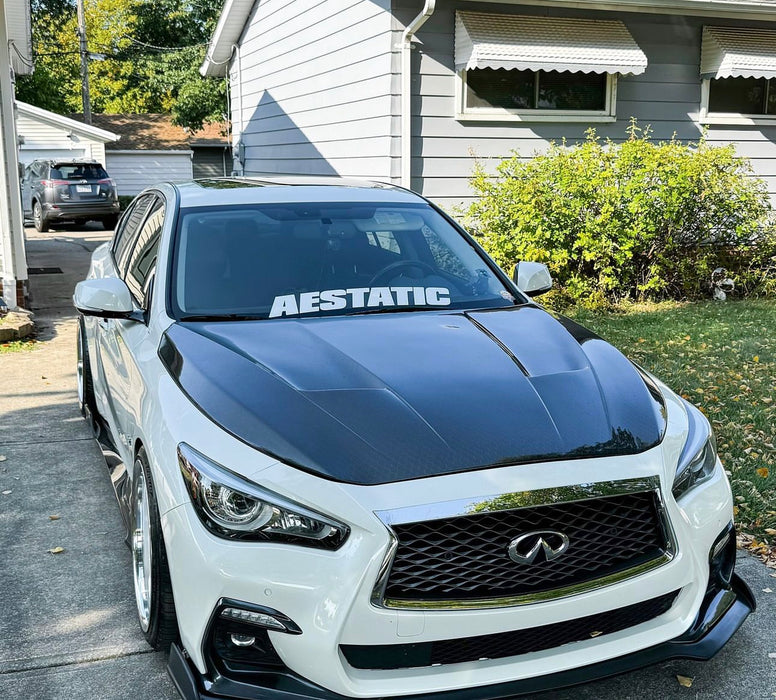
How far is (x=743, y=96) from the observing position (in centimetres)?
1155

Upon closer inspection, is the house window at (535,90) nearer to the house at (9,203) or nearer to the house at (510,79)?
the house at (510,79)

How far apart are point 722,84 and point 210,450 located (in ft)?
34.5

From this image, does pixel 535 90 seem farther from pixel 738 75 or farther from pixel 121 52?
pixel 121 52

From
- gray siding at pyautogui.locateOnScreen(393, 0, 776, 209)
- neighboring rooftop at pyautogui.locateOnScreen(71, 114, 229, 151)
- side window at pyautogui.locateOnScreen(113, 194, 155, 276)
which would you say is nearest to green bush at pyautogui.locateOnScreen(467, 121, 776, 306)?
gray siding at pyautogui.locateOnScreen(393, 0, 776, 209)

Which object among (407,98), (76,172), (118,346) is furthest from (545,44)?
(76,172)

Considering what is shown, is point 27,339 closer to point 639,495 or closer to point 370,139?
point 370,139

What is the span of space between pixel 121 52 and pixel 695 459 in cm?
4827

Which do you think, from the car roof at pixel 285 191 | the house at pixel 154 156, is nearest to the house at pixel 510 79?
the car roof at pixel 285 191

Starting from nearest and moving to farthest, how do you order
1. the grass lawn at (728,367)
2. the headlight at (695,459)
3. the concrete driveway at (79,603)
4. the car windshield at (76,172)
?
1. the headlight at (695,459)
2. the concrete driveway at (79,603)
3. the grass lawn at (728,367)
4. the car windshield at (76,172)

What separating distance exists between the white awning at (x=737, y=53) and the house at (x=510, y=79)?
2 cm

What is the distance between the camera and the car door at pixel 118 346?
393cm

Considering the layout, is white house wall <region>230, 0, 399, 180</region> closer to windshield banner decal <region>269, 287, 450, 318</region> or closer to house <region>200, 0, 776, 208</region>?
house <region>200, 0, 776, 208</region>

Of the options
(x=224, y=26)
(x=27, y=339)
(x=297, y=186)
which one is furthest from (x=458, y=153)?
(x=224, y=26)

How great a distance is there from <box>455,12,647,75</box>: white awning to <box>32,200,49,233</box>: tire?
15.8m
